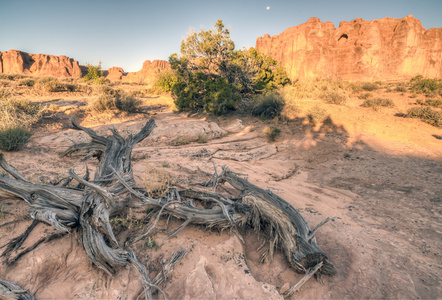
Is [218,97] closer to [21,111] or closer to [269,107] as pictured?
[269,107]

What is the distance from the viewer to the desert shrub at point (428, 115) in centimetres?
839

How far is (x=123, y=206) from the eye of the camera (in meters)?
2.74

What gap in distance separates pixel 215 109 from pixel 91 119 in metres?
6.13

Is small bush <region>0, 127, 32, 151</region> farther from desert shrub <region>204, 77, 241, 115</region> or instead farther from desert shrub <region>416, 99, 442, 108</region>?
desert shrub <region>416, 99, 442, 108</region>

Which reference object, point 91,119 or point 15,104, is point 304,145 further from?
point 15,104

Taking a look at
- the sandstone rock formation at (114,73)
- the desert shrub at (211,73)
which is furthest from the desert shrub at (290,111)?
the sandstone rock formation at (114,73)

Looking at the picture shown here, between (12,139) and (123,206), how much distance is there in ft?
14.2

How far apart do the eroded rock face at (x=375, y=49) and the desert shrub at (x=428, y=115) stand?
2751 centimetres

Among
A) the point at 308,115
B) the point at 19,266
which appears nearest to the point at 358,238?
the point at 19,266

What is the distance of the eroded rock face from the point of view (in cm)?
3362

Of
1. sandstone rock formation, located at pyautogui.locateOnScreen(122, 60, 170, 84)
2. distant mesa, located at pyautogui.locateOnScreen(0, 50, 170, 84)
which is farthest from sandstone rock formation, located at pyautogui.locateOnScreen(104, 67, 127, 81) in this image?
distant mesa, located at pyautogui.locateOnScreen(0, 50, 170, 84)

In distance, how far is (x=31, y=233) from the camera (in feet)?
7.84

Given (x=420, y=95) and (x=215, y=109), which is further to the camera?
(x=420, y=95)

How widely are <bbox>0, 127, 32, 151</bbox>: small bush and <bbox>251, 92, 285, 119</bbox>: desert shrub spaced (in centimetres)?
895
